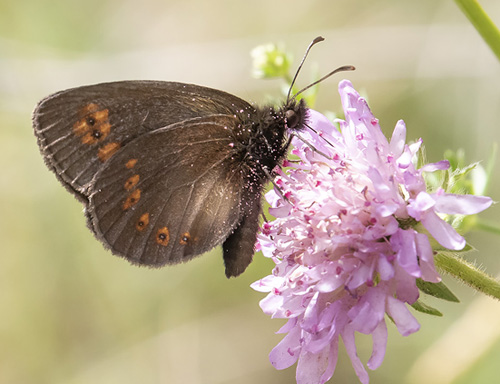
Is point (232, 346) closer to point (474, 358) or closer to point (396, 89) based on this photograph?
point (474, 358)

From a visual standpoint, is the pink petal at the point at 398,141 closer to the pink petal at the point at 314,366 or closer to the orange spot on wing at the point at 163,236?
the pink petal at the point at 314,366

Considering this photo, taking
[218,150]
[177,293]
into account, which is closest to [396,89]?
[177,293]

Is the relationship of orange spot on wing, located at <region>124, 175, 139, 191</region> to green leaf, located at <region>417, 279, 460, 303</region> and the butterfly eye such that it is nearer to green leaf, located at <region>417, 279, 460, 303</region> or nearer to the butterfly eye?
the butterfly eye

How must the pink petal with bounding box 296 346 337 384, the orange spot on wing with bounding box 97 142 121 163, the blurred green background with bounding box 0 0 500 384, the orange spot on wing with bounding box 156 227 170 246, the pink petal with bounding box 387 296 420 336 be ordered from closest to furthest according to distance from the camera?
1. the pink petal with bounding box 387 296 420 336
2. the pink petal with bounding box 296 346 337 384
3. the orange spot on wing with bounding box 156 227 170 246
4. the orange spot on wing with bounding box 97 142 121 163
5. the blurred green background with bounding box 0 0 500 384

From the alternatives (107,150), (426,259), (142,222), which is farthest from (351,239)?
(107,150)

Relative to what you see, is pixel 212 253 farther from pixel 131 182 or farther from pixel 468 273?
pixel 468 273

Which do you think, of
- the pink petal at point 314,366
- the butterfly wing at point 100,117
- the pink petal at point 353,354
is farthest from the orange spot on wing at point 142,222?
the pink petal at point 353,354

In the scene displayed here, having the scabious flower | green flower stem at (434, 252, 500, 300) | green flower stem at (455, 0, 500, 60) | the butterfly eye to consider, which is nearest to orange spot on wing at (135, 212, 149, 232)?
the scabious flower
